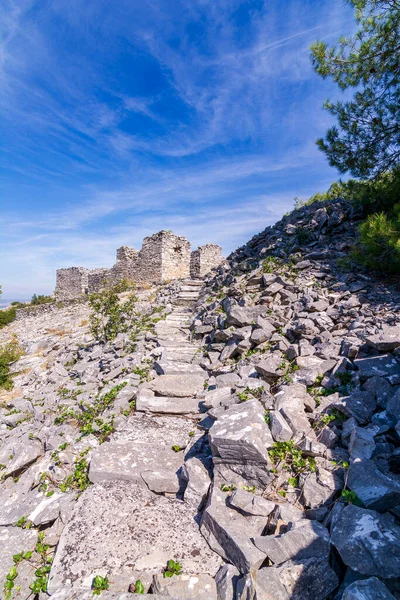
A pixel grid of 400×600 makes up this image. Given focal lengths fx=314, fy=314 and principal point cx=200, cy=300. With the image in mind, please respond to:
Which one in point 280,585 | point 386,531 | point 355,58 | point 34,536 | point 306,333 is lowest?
point 34,536

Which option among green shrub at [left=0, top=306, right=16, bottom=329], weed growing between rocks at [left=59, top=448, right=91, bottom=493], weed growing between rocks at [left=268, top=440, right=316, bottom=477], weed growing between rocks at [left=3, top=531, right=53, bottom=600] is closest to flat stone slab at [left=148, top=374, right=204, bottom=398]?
weed growing between rocks at [left=59, top=448, right=91, bottom=493]

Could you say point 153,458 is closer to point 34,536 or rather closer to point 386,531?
point 34,536

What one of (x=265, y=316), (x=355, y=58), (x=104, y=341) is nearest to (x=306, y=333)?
(x=265, y=316)

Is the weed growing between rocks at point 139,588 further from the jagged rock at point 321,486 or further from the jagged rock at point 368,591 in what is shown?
the jagged rock at point 321,486

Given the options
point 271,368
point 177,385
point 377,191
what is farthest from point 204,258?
point 271,368

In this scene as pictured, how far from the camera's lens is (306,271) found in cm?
959

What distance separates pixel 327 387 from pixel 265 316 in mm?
3171

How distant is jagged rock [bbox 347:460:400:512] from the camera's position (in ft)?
9.91

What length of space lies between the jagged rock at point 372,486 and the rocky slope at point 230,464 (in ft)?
0.05

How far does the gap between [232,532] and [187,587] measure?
59cm

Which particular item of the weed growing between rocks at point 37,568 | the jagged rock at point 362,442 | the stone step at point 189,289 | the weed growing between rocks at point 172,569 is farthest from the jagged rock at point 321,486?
the stone step at point 189,289

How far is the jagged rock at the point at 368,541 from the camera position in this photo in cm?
251

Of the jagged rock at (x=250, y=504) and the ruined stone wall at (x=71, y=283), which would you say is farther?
the ruined stone wall at (x=71, y=283)

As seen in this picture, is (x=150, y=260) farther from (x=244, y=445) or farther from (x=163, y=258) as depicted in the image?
(x=244, y=445)
